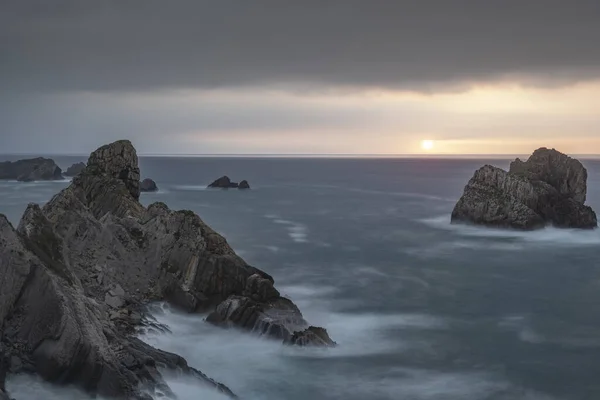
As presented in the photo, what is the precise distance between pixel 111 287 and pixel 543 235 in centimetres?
4751

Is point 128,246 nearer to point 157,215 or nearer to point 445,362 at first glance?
point 157,215

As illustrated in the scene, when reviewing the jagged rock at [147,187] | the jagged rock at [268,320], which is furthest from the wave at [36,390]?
the jagged rock at [147,187]

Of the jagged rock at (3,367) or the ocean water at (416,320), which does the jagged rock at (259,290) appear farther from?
the jagged rock at (3,367)

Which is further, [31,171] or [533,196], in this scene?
[31,171]

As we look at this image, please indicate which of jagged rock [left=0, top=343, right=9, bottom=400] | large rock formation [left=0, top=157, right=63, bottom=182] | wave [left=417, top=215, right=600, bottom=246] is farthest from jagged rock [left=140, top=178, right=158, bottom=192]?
jagged rock [left=0, top=343, right=9, bottom=400]

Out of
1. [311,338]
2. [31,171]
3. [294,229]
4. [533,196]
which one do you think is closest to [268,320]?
[311,338]

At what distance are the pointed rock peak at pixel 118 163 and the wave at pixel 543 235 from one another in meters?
36.4

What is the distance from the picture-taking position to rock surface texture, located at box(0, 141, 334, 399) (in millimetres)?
18312

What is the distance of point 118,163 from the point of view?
136 ft

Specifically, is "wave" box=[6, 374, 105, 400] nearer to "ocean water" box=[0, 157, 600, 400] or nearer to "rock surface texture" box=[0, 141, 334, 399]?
"ocean water" box=[0, 157, 600, 400]

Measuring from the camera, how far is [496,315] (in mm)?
33594

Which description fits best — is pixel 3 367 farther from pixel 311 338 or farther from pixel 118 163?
pixel 118 163

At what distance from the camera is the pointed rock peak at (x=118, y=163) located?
40844mm

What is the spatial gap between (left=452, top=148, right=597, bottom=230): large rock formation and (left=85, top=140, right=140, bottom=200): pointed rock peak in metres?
40.7
